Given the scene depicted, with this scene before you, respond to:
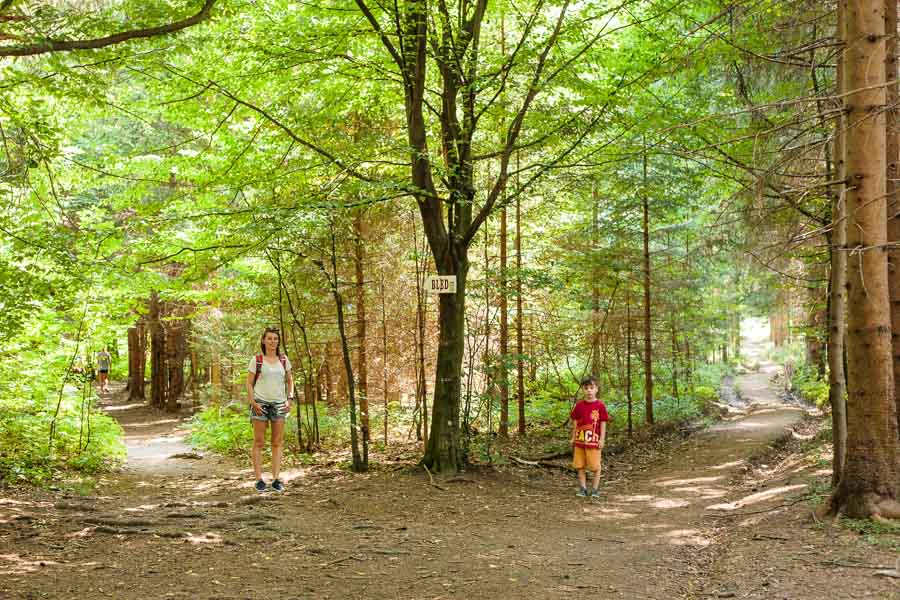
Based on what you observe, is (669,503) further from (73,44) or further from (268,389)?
(73,44)

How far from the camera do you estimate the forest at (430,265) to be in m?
5.95

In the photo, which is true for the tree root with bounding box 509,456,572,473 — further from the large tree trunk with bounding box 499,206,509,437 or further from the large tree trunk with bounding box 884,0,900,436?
the large tree trunk with bounding box 884,0,900,436

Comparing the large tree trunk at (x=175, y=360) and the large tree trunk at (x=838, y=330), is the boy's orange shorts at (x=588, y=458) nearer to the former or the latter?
the large tree trunk at (x=838, y=330)

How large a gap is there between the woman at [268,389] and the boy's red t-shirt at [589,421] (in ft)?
13.1

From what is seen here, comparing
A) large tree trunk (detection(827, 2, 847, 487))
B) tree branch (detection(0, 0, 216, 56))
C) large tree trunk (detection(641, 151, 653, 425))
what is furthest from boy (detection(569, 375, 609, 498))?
tree branch (detection(0, 0, 216, 56))

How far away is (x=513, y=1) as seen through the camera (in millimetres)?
10641

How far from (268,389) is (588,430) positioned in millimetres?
4399

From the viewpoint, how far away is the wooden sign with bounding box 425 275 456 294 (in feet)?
31.8

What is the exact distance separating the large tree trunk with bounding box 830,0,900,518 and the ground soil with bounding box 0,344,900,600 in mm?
654

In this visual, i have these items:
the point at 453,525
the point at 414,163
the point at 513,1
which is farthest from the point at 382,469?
the point at 513,1

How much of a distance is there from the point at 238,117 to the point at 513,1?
4.64 m

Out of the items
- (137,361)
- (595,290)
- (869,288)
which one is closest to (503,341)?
(595,290)

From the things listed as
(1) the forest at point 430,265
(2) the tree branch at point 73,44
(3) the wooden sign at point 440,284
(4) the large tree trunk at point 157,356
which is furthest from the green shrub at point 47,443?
(4) the large tree trunk at point 157,356

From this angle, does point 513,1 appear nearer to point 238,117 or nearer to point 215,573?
point 238,117
